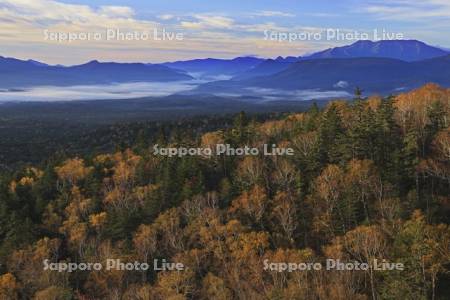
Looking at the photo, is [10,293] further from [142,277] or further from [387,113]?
[387,113]

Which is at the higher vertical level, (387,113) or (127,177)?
(387,113)

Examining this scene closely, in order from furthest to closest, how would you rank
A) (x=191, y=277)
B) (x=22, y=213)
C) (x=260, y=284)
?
(x=22, y=213), (x=191, y=277), (x=260, y=284)

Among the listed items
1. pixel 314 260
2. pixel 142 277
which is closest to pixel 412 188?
pixel 314 260

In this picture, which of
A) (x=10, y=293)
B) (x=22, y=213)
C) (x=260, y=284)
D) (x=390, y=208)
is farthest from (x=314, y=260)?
(x=22, y=213)

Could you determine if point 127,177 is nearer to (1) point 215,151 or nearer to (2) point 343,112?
(1) point 215,151

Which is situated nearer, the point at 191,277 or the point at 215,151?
the point at 191,277

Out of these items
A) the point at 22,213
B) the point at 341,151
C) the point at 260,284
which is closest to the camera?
the point at 260,284

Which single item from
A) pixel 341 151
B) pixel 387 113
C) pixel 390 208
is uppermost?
pixel 387 113
